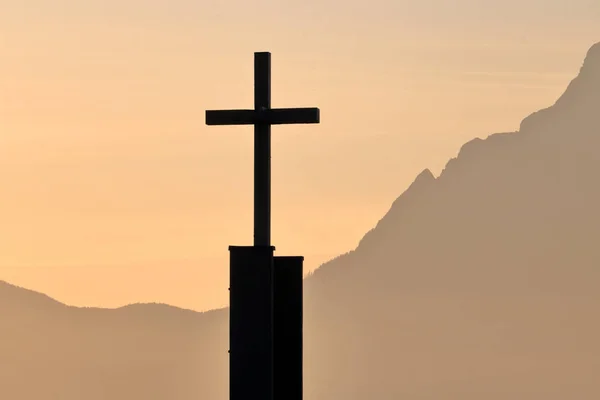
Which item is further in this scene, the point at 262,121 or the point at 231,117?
the point at 231,117

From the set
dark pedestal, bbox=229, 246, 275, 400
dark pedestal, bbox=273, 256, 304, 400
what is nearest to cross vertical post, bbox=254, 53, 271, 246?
dark pedestal, bbox=229, 246, 275, 400

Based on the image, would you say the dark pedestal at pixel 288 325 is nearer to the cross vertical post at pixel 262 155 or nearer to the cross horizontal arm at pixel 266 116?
the cross vertical post at pixel 262 155

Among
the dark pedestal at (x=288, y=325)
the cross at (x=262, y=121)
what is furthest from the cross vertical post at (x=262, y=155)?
the dark pedestal at (x=288, y=325)

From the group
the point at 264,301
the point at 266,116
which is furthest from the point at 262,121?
the point at 264,301

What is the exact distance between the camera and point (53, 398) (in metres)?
134

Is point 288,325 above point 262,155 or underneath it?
underneath

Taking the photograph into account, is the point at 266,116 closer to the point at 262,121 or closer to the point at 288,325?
the point at 262,121

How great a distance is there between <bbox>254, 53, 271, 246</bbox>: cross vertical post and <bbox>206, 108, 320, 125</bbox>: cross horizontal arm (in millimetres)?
56

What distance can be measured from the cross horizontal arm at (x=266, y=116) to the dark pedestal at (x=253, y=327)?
141 cm

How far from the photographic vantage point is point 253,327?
1247cm

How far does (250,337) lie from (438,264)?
574ft

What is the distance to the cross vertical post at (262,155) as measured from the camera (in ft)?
41.4

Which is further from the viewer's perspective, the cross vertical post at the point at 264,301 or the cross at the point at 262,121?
the cross at the point at 262,121

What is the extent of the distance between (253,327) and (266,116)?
2295 mm
